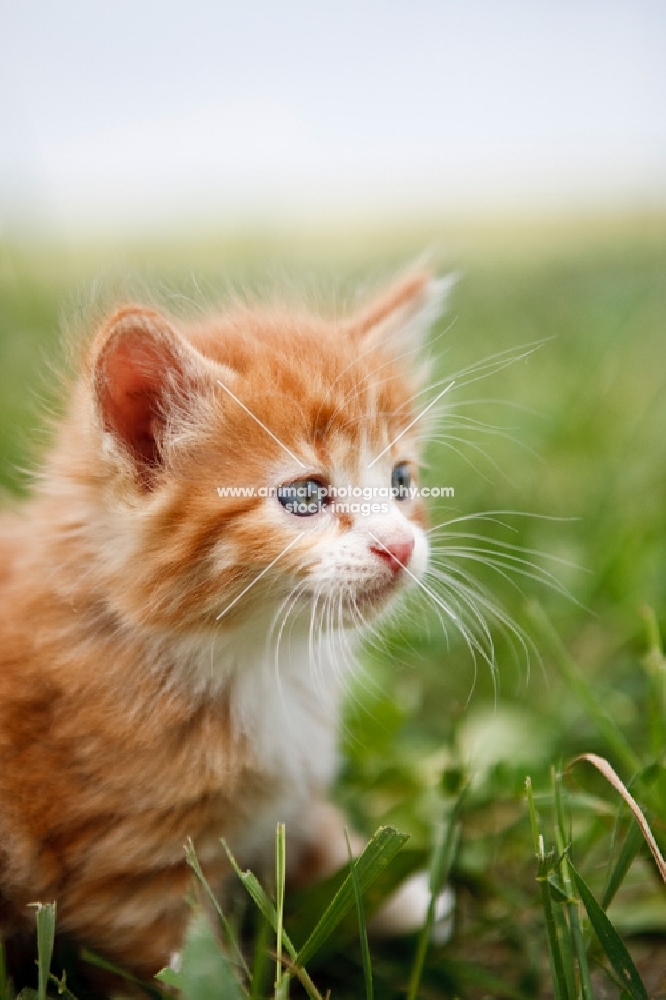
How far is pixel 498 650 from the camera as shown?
1798 mm

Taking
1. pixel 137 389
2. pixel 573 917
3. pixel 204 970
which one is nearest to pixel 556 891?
pixel 573 917

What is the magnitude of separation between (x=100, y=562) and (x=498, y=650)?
0.90 m

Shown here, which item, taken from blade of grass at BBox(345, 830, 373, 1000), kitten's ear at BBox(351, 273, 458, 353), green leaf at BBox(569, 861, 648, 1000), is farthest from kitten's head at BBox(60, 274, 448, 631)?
green leaf at BBox(569, 861, 648, 1000)

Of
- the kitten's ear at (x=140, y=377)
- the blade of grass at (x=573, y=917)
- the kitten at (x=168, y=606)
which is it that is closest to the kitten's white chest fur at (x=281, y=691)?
the kitten at (x=168, y=606)

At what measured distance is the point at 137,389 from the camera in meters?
1.13

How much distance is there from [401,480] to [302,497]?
0.24m

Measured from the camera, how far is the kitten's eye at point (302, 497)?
1.14m

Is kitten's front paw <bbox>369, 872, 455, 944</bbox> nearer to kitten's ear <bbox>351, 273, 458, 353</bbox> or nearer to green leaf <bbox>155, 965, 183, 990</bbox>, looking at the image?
green leaf <bbox>155, 965, 183, 990</bbox>

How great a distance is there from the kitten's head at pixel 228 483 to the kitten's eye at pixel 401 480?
8 cm

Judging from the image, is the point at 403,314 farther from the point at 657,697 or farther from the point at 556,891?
the point at 556,891

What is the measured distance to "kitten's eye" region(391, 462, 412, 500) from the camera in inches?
51.9

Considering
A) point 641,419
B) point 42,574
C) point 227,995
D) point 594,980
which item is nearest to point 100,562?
point 42,574

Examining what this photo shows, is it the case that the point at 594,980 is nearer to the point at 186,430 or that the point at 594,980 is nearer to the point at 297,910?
the point at 297,910

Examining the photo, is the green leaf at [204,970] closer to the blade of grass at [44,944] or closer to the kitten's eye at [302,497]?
the blade of grass at [44,944]
